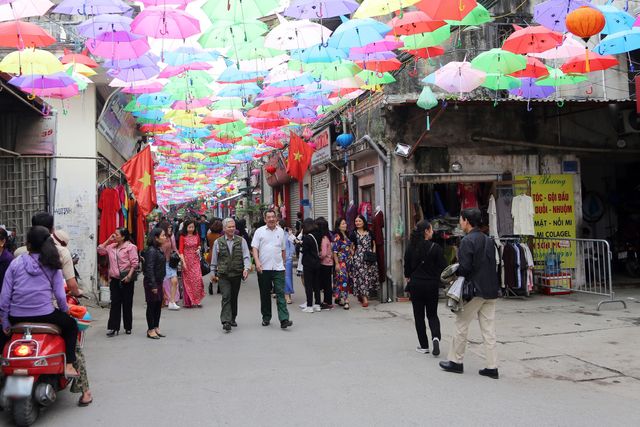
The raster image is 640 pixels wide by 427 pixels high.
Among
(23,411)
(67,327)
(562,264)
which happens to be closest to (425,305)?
(67,327)

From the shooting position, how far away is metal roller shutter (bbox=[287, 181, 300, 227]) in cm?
2177

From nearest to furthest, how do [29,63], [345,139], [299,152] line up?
[29,63] → [345,139] → [299,152]

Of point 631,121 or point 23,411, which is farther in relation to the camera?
point 631,121

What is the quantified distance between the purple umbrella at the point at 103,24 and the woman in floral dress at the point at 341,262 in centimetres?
539

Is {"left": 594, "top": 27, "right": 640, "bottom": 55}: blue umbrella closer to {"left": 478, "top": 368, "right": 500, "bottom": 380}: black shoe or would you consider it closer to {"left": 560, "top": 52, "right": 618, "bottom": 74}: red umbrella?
{"left": 560, "top": 52, "right": 618, "bottom": 74}: red umbrella

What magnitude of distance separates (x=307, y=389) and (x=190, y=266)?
6389 millimetres

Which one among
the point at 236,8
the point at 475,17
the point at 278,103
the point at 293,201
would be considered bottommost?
the point at 293,201

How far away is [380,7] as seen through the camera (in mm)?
7516

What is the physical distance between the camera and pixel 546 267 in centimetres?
1173

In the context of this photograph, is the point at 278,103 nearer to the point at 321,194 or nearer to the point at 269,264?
the point at 269,264

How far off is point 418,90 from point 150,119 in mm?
7805

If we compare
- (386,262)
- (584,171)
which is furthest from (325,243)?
(584,171)

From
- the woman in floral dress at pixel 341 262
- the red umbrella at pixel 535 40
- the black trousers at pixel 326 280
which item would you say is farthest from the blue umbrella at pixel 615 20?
the black trousers at pixel 326 280

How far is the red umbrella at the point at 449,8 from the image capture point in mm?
7141
